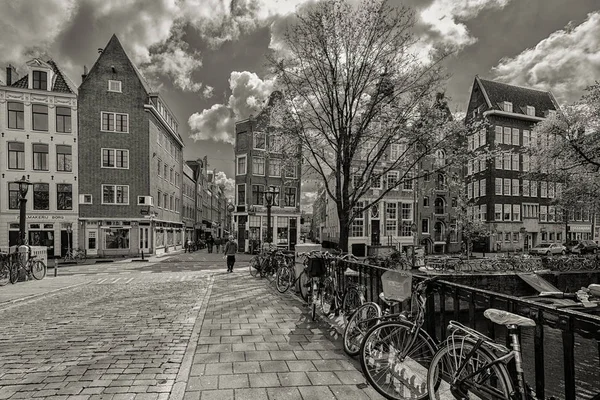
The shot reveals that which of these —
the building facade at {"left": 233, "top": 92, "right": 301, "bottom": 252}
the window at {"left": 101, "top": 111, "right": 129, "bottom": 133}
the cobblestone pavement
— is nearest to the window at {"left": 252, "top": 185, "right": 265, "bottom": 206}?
the building facade at {"left": 233, "top": 92, "right": 301, "bottom": 252}

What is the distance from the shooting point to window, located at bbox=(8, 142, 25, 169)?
30.0 metres

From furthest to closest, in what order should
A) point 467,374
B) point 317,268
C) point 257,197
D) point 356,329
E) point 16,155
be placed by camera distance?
point 257,197 < point 16,155 < point 317,268 < point 356,329 < point 467,374

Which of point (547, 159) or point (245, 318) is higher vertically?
point (547, 159)

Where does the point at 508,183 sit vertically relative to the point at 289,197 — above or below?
above

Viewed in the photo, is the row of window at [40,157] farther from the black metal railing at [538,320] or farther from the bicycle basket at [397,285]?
the black metal railing at [538,320]

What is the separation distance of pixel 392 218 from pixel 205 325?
36.3 metres

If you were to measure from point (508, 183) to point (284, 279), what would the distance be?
46.1m

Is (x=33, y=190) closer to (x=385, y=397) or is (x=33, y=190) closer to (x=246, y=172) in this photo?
(x=246, y=172)

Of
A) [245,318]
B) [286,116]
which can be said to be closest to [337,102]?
[286,116]

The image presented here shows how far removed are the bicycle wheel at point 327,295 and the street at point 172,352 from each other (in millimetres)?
462

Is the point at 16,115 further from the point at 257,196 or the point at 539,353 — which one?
the point at 539,353

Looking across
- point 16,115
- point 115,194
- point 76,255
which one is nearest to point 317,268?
point 76,255

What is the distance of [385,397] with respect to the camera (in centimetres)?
381

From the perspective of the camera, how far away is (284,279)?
11398 millimetres
